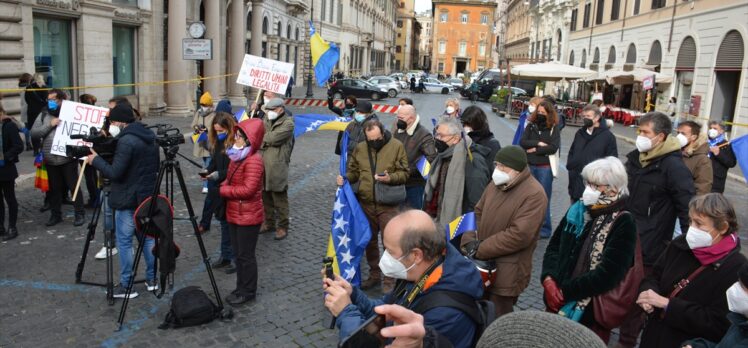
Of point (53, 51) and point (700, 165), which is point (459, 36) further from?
point (700, 165)

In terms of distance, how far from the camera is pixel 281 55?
3638 cm

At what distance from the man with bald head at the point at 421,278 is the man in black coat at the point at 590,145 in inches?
198

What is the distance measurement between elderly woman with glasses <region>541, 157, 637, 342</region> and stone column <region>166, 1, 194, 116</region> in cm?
1815

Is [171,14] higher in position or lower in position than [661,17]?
lower

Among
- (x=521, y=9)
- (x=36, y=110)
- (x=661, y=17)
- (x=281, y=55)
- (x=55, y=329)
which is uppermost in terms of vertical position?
(x=521, y=9)

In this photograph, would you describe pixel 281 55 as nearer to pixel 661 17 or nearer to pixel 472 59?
pixel 661 17

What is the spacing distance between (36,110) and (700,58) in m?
24.4

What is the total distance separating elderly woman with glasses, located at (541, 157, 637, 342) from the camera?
3.33m

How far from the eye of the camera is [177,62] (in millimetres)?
19547

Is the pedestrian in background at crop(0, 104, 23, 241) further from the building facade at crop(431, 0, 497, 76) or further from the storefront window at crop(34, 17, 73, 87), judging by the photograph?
the building facade at crop(431, 0, 497, 76)

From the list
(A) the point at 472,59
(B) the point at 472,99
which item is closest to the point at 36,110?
(B) the point at 472,99

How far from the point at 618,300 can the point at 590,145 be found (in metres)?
4.05

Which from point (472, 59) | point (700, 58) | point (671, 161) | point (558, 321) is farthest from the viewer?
point (472, 59)

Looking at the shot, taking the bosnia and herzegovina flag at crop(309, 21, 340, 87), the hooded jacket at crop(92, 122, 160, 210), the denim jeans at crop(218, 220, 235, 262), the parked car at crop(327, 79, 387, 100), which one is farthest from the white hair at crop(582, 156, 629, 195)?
the parked car at crop(327, 79, 387, 100)
